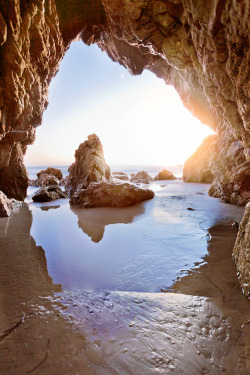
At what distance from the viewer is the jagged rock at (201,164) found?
21453 millimetres

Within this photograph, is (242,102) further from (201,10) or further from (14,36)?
(14,36)

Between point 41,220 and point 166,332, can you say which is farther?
point 41,220

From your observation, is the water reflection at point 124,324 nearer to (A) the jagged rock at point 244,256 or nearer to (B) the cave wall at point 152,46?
(A) the jagged rock at point 244,256

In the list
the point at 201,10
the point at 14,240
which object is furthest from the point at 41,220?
the point at 201,10

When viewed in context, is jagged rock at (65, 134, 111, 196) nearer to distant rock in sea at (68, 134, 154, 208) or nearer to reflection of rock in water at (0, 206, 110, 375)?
distant rock in sea at (68, 134, 154, 208)

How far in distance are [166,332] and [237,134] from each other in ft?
24.2

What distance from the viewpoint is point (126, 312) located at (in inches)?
102

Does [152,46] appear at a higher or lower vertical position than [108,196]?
higher

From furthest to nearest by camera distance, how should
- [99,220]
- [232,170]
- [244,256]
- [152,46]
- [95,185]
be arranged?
[95,185], [232,170], [152,46], [99,220], [244,256]

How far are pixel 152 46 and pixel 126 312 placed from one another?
11365 mm

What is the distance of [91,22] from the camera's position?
13016 mm

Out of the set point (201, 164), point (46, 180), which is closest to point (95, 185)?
point (46, 180)

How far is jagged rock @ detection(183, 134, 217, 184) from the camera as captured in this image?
21.5 metres

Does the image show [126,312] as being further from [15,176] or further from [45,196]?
[15,176]
